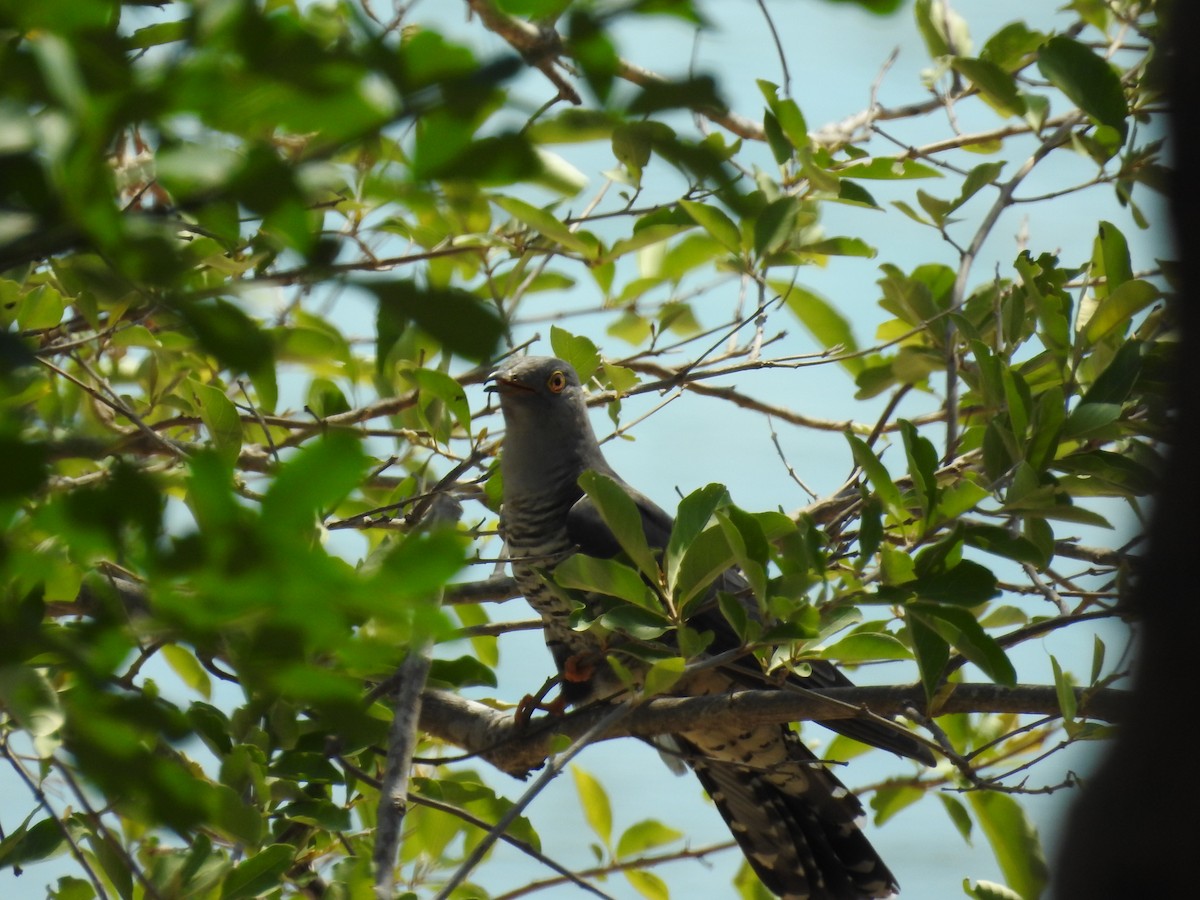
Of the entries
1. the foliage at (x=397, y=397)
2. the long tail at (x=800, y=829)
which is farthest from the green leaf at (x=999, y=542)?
the long tail at (x=800, y=829)

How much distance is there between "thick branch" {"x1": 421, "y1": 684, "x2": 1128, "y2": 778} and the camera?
249 centimetres

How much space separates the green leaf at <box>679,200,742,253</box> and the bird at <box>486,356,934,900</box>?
1071 millimetres

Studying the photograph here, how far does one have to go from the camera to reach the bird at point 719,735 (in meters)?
4.09

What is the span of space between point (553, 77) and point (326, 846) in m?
1.95

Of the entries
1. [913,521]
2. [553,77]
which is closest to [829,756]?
[913,521]

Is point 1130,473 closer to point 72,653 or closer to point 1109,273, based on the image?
point 1109,273

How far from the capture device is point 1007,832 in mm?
3088

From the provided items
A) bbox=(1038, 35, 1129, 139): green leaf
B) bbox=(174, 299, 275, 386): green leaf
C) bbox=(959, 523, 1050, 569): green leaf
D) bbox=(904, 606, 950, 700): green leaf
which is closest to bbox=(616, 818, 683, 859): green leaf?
bbox=(904, 606, 950, 700): green leaf

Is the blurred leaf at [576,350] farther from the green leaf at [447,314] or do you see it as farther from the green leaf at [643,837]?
the green leaf at [447,314]

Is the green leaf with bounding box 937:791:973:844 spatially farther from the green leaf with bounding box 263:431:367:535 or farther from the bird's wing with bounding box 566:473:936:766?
the green leaf with bounding box 263:431:367:535

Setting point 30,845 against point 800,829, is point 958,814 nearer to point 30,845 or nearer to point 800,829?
point 800,829

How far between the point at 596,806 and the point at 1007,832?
1179 mm

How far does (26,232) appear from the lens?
0.86 metres

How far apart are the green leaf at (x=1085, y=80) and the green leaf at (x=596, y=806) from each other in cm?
225
